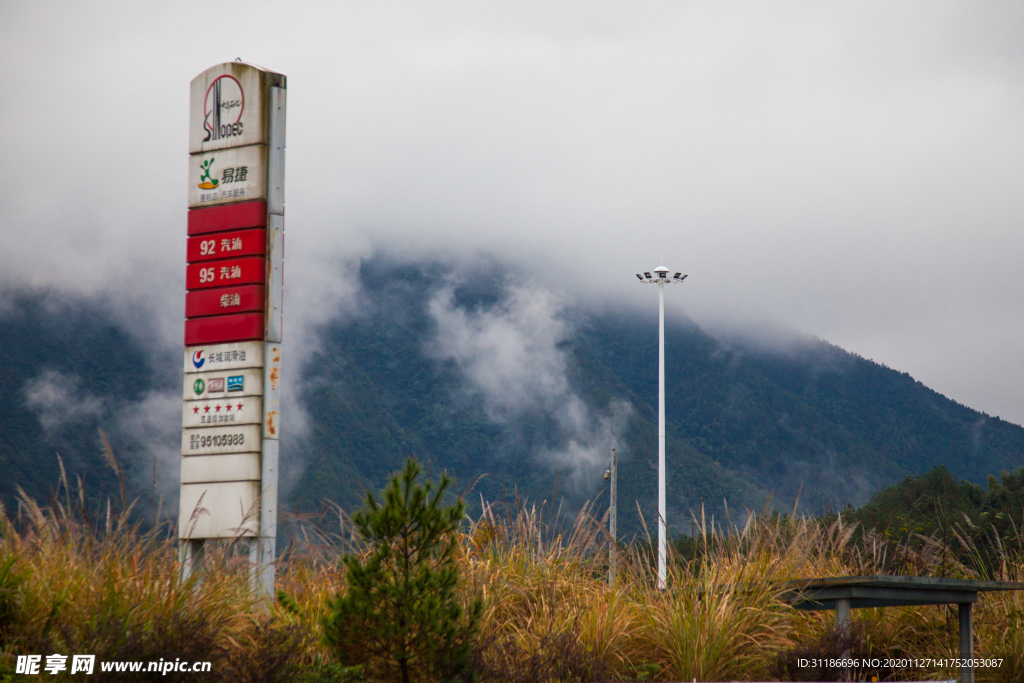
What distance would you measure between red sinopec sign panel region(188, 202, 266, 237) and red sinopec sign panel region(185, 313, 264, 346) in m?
0.86

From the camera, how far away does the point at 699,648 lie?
24.1 ft

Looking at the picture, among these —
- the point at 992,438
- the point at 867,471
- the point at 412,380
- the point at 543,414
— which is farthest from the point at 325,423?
the point at 992,438

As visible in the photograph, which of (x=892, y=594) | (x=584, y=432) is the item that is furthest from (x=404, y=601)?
(x=584, y=432)

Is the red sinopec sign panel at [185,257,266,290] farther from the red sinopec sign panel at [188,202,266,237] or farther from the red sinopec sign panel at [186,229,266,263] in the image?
the red sinopec sign panel at [188,202,266,237]

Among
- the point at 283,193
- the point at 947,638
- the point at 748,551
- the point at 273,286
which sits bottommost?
the point at 947,638

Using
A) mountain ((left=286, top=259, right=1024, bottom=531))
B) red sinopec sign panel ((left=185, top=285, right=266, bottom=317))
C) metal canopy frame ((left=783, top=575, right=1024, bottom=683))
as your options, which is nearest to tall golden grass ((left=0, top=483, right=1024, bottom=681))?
metal canopy frame ((left=783, top=575, right=1024, bottom=683))

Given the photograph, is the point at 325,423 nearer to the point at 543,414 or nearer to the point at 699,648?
the point at 543,414

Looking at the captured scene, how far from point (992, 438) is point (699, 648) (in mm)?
199531

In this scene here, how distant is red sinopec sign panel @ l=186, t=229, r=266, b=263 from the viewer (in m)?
9.26

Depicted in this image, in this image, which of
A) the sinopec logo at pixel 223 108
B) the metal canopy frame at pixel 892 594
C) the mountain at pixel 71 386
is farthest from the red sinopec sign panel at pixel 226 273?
the mountain at pixel 71 386

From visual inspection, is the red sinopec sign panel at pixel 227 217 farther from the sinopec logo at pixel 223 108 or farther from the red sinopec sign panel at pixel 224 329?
the red sinopec sign panel at pixel 224 329

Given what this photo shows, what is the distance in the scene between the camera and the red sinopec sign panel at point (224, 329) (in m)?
9.14

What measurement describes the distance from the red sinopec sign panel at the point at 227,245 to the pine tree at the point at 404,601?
3.72 meters

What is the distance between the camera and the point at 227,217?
948 cm
